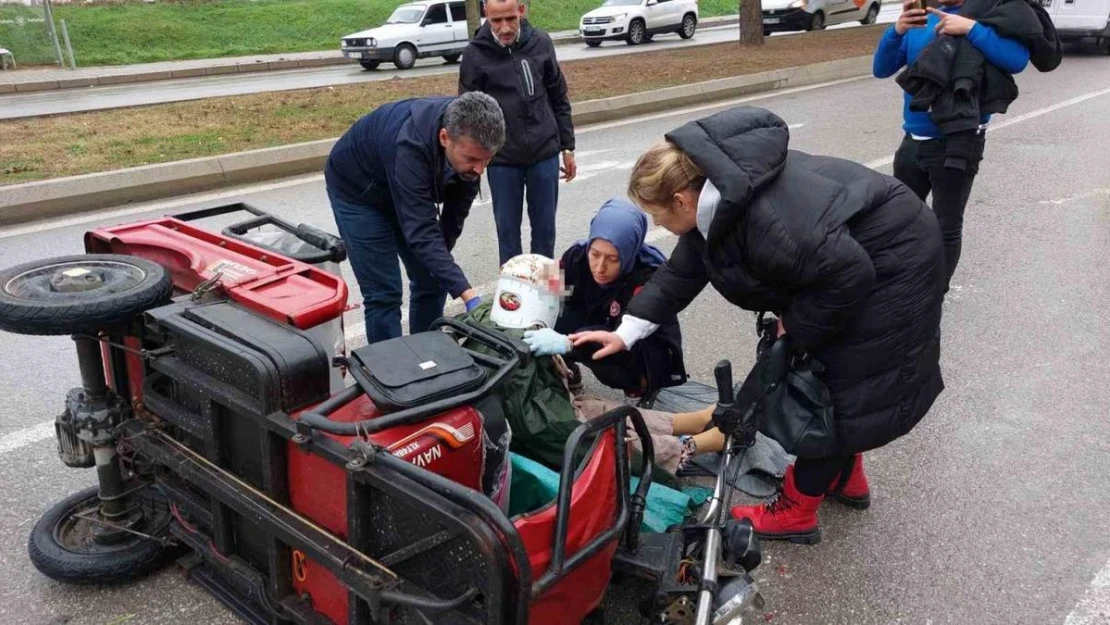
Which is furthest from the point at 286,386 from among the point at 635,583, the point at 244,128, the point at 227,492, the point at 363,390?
the point at 244,128

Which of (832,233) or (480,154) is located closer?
(832,233)

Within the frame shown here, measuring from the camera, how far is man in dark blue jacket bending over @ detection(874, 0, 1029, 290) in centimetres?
418

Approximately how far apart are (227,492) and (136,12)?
24862 mm

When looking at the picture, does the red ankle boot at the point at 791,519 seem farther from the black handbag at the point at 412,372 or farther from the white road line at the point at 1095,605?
the black handbag at the point at 412,372

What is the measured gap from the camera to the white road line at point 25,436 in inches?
136

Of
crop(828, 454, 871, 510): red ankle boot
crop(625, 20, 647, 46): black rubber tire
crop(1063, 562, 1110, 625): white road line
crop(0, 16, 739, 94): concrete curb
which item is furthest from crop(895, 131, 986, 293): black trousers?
crop(625, 20, 647, 46): black rubber tire

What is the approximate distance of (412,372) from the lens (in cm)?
215

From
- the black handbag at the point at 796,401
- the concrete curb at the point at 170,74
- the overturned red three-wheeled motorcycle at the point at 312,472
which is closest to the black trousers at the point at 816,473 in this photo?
the black handbag at the point at 796,401

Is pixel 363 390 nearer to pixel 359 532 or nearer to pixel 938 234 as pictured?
pixel 359 532

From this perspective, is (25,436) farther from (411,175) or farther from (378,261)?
(411,175)

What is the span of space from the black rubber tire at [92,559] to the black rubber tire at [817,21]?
75.4ft

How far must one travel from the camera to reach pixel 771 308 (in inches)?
102

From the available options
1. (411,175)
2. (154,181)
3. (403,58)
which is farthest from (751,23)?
(411,175)

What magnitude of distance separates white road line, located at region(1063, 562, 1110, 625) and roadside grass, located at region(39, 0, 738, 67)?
2112 cm
